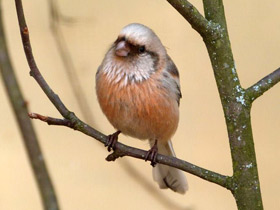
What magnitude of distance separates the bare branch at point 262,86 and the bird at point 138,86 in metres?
0.72

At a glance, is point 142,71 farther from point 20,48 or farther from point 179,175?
point 20,48

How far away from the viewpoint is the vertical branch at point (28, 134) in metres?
2.53

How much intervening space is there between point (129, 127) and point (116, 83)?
0.66ft

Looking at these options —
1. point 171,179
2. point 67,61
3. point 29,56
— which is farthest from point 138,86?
point 67,61

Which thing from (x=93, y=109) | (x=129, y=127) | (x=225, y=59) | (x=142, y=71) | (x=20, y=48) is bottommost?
(x=225, y=59)

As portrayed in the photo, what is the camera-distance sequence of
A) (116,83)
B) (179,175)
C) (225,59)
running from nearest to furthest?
(225,59), (116,83), (179,175)

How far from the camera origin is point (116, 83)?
261 cm

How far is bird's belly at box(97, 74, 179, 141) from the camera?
2596 mm

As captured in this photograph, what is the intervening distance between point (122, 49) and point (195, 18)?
76cm

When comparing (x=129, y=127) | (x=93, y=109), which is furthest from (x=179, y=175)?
(x=93, y=109)

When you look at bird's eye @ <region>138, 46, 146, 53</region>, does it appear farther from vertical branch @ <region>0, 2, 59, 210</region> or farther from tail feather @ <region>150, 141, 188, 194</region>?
tail feather @ <region>150, 141, 188, 194</region>

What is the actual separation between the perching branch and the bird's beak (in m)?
0.58

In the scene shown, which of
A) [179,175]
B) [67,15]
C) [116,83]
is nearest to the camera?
[116,83]

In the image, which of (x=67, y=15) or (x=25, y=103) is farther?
(x=67, y=15)
